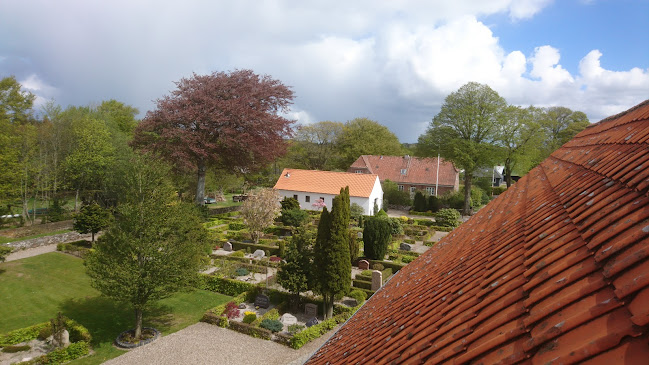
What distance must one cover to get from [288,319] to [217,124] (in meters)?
21.5

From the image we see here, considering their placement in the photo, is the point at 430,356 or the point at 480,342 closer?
the point at 480,342

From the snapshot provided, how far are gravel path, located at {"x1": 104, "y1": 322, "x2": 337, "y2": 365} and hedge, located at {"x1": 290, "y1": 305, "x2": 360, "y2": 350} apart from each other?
7.5 inches

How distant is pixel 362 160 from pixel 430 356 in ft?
180

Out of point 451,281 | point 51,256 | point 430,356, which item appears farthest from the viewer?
point 51,256

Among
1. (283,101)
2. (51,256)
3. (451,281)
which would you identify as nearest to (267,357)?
(451,281)

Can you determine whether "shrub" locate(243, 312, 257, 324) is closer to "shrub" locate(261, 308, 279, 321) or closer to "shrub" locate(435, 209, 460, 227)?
"shrub" locate(261, 308, 279, 321)

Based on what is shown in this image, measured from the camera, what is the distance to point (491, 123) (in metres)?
37.2

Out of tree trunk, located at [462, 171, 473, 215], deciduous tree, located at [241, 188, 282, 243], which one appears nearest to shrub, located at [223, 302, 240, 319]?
deciduous tree, located at [241, 188, 282, 243]

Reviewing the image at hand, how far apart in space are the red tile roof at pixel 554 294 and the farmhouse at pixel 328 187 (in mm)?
36518

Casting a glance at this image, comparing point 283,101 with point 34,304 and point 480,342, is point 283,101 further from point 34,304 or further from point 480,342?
point 480,342

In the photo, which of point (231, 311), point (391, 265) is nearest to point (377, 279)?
point (391, 265)

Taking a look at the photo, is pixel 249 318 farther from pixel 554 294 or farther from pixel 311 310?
pixel 554 294

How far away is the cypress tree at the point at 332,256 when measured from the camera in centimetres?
1631

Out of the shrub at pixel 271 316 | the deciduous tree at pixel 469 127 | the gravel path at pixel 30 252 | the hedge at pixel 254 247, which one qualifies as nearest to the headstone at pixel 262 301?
the shrub at pixel 271 316
